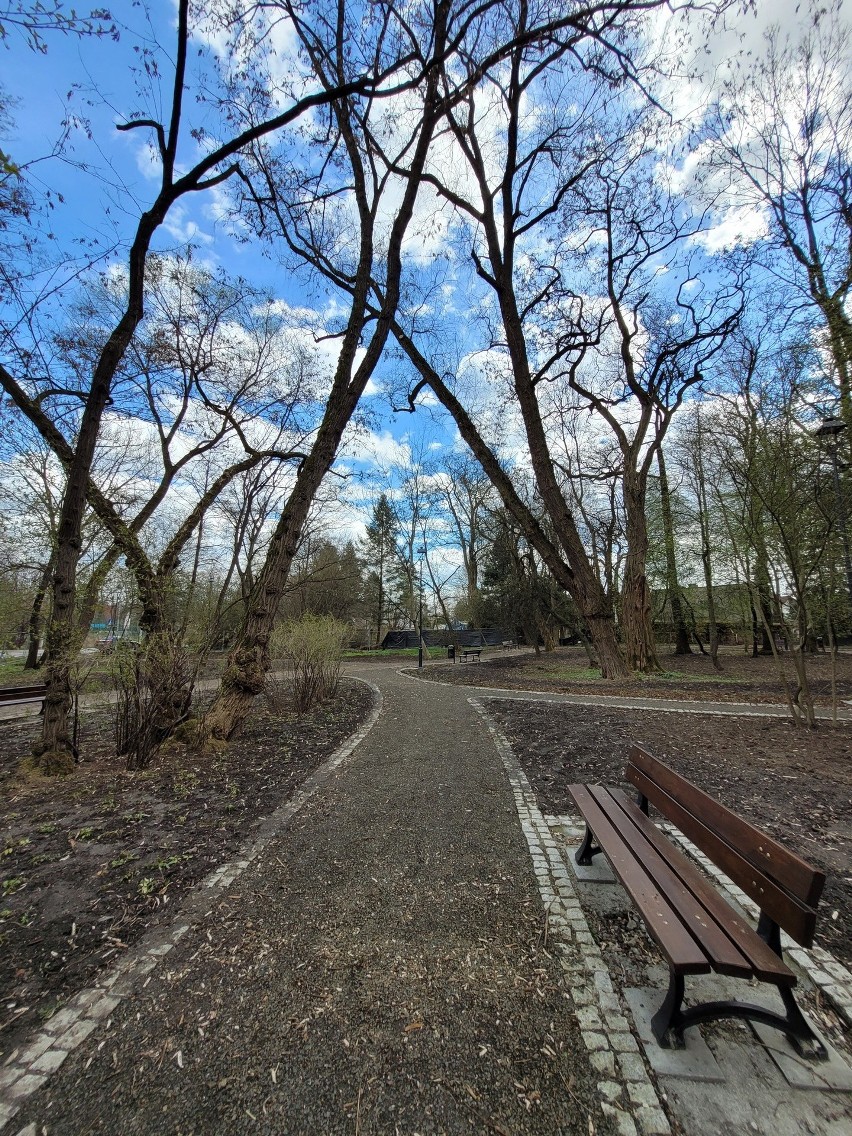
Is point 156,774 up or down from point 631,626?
down

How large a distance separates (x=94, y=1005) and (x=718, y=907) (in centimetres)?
253

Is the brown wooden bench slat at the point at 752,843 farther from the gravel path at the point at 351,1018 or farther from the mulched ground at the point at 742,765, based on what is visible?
the gravel path at the point at 351,1018

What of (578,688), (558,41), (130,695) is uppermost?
(558,41)

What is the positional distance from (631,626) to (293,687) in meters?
9.75

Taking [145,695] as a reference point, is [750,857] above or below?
below

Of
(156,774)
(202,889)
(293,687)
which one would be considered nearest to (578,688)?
(293,687)

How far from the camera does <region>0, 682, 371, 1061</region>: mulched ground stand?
2121 mm

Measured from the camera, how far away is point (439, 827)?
11.6 ft

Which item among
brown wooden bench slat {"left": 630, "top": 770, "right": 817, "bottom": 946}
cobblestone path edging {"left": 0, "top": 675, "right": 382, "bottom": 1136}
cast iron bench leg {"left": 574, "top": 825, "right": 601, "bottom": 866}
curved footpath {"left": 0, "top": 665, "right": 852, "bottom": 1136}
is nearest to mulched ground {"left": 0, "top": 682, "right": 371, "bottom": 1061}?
cobblestone path edging {"left": 0, "top": 675, "right": 382, "bottom": 1136}

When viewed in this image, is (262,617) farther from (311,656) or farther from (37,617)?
(37,617)

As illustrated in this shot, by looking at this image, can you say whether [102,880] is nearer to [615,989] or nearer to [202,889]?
[202,889]

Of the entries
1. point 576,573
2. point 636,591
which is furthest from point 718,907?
point 636,591

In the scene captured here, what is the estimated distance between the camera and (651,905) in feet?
6.24

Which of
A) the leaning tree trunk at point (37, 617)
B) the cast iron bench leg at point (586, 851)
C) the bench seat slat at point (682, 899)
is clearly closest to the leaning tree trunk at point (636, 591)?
the cast iron bench leg at point (586, 851)
